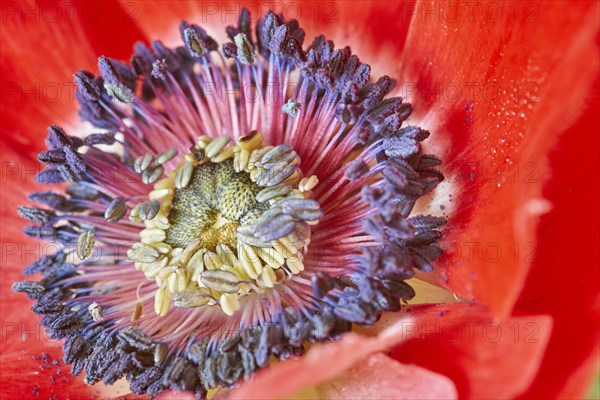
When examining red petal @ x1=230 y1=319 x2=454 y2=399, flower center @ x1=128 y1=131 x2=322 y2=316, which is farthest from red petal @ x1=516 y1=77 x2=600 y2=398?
flower center @ x1=128 y1=131 x2=322 y2=316

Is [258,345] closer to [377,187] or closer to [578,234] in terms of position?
Answer: [377,187]

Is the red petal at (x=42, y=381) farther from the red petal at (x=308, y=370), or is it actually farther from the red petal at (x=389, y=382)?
the red petal at (x=308, y=370)

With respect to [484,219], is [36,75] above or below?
above

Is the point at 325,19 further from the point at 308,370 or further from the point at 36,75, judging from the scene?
the point at 308,370

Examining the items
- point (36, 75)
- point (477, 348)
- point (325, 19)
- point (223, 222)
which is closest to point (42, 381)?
point (223, 222)

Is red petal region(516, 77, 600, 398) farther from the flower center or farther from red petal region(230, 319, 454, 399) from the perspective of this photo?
the flower center
